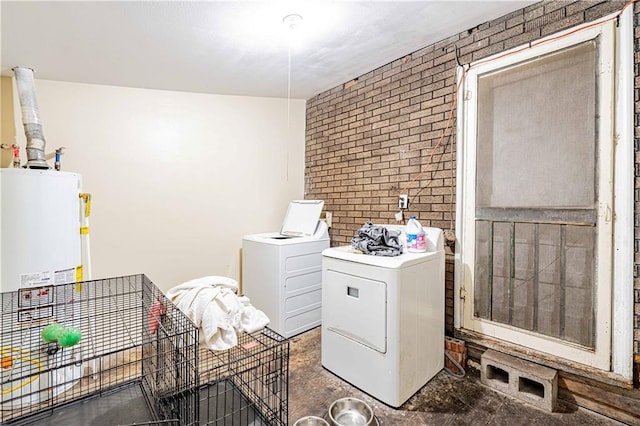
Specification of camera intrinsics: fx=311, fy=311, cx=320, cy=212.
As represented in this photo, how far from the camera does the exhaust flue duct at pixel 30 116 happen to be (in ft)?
7.93

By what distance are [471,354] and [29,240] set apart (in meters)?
3.21

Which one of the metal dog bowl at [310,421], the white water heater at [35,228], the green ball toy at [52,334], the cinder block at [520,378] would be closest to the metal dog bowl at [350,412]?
the metal dog bowl at [310,421]

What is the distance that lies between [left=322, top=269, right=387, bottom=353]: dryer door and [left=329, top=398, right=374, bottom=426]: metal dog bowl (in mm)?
337

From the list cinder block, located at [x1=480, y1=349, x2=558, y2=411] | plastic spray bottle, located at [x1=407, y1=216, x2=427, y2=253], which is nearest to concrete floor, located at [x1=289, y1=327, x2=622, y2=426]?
cinder block, located at [x1=480, y1=349, x2=558, y2=411]

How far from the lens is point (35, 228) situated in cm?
205

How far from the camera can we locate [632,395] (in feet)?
5.76

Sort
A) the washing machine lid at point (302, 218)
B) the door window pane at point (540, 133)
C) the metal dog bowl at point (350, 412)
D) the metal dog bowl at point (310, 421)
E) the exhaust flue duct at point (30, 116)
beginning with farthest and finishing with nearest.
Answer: the washing machine lid at point (302, 218), the exhaust flue duct at point (30, 116), the door window pane at point (540, 133), the metal dog bowl at point (350, 412), the metal dog bowl at point (310, 421)

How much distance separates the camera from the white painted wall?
2885mm

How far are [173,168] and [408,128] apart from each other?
2387 millimetres

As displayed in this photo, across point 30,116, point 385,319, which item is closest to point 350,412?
point 385,319

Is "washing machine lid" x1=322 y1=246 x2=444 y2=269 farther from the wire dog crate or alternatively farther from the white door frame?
the white door frame

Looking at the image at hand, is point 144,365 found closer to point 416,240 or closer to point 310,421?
point 310,421

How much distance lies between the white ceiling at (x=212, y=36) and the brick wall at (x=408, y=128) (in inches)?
5.5

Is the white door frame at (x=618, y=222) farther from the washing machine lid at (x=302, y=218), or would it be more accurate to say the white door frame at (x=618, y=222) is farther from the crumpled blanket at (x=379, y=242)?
the washing machine lid at (x=302, y=218)
